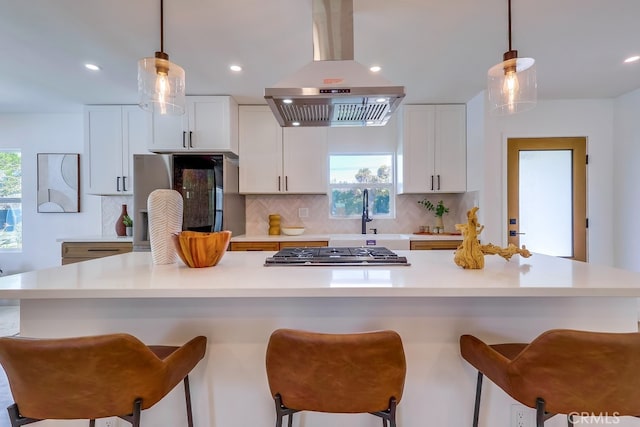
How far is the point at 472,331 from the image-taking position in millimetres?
1352

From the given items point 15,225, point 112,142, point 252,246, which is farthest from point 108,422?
point 15,225

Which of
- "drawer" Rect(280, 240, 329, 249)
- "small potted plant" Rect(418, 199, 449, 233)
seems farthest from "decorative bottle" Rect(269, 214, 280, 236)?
"small potted plant" Rect(418, 199, 449, 233)

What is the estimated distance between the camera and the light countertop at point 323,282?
1039 millimetres

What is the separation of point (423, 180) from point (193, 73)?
271 cm

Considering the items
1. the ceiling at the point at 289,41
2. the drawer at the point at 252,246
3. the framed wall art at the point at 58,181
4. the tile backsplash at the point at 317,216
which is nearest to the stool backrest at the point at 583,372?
the ceiling at the point at 289,41

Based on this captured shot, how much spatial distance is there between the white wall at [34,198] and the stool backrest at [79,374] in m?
3.55

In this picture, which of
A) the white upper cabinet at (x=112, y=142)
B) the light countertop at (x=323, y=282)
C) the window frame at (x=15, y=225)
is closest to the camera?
the light countertop at (x=323, y=282)

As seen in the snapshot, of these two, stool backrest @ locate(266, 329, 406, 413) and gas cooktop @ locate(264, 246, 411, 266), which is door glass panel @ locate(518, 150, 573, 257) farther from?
stool backrest @ locate(266, 329, 406, 413)

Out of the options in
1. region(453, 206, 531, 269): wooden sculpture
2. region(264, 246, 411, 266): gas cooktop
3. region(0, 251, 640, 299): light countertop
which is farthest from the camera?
region(264, 246, 411, 266): gas cooktop

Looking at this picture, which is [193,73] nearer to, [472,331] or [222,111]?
[222,111]

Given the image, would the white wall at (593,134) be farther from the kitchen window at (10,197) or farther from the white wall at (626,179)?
the kitchen window at (10,197)

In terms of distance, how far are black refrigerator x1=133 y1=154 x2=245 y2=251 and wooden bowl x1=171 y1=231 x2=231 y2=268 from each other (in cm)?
177

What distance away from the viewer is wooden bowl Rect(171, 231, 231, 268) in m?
1.42

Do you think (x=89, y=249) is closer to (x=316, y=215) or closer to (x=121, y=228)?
(x=121, y=228)
